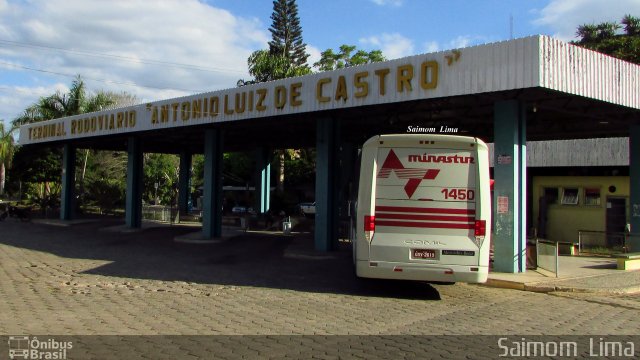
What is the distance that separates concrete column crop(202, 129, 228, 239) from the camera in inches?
869

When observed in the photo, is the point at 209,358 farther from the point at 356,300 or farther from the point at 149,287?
the point at 149,287

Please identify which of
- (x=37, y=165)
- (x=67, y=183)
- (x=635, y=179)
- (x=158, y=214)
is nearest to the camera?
(x=635, y=179)

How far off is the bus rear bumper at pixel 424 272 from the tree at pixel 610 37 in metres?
32.5

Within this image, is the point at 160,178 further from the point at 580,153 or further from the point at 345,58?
the point at 580,153

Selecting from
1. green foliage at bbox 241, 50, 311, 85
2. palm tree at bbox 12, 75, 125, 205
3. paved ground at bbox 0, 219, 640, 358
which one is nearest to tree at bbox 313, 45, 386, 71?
green foliage at bbox 241, 50, 311, 85

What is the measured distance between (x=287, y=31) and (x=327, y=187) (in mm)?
40203

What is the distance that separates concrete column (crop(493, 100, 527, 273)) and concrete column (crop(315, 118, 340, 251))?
232 inches

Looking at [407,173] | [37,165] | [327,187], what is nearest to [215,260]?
[327,187]

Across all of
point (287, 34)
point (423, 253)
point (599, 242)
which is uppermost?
point (287, 34)

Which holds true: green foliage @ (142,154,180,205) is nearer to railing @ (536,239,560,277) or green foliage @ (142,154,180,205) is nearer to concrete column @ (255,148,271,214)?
concrete column @ (255,148,271,214)

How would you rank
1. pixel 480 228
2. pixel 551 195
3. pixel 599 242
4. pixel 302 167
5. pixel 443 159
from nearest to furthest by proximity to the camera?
1. pixel 480 228
2. pixel 443 159
3. pixel 599 242
4. pixel 551 195
5. pixel 302 167

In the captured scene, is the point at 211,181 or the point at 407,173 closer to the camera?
the point at 407,173

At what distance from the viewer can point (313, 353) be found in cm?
634

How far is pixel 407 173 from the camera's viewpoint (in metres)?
10.1
